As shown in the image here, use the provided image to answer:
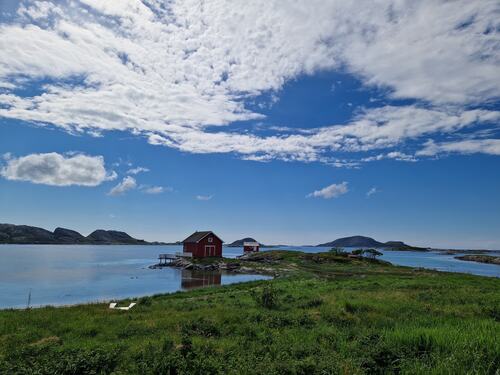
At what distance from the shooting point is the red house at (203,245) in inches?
3201

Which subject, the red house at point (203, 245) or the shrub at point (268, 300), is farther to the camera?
the red house at point (203, 245)

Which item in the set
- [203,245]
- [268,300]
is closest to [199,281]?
[203,245]

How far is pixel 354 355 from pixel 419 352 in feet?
5.82

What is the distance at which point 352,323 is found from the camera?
13.4 meters

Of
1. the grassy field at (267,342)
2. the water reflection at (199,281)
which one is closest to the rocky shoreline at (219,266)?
the water reflection at (199,281)

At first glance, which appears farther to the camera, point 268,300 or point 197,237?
point 197,237

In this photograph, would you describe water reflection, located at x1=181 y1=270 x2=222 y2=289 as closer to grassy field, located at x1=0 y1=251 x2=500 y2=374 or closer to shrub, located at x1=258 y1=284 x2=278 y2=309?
shrub, located at x1=258 y1=284 x2=278 y2=309

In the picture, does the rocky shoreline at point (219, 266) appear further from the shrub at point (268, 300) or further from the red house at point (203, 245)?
the shrub at point (268, 300)

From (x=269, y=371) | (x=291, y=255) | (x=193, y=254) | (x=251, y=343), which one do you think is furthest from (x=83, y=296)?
(x=291, y=255)

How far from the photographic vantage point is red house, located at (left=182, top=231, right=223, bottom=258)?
267 ft

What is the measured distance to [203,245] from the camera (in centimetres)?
8200

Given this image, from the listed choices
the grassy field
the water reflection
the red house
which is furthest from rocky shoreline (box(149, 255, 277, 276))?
the grassy field

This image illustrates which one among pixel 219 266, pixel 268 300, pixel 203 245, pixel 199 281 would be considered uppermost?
pixel 203 245

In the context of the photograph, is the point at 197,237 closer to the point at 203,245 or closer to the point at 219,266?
the point at 203,245
